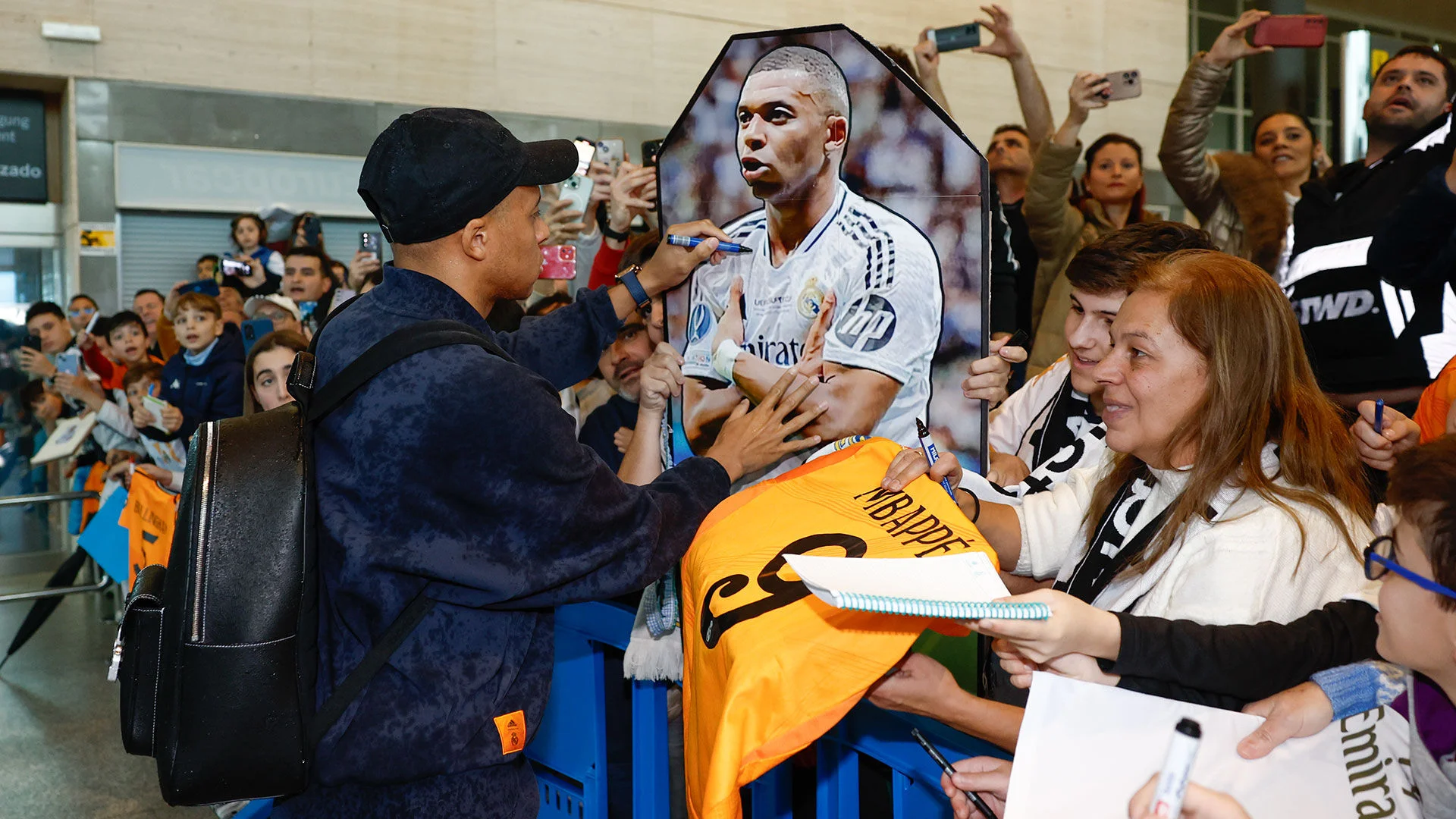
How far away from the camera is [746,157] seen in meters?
2.52

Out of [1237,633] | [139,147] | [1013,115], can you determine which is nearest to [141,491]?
[1237,633]

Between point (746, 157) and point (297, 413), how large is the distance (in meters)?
1.17

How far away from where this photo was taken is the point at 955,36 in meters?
3.45

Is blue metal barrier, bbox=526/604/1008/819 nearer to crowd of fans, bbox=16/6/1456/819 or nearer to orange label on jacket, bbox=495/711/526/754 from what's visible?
crowd of fans, bbox=16/6/1456/819

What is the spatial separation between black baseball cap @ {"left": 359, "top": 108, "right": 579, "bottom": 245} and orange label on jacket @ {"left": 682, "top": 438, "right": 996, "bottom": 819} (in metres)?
0.68

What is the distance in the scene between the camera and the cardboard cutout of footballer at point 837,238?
7.55 feet

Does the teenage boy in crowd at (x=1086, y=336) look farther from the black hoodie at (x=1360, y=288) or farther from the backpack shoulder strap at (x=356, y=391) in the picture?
the backpack shoulder strap at (x=356, y=391)

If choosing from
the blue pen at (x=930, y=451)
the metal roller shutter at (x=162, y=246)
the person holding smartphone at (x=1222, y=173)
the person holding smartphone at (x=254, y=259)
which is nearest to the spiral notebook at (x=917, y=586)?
the blue pen at (x=930, y=451)

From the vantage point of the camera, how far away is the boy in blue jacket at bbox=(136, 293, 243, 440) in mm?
5637

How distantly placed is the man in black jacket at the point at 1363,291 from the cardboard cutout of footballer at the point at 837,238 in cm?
105

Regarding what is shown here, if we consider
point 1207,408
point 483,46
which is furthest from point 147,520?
point 483,46

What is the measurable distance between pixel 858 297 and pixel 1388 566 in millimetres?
1305

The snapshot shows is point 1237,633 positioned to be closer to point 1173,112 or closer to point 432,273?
point 432,273

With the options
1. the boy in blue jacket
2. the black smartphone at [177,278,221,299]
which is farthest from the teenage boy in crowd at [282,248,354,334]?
the black smartphone at [177,278,221,299]
